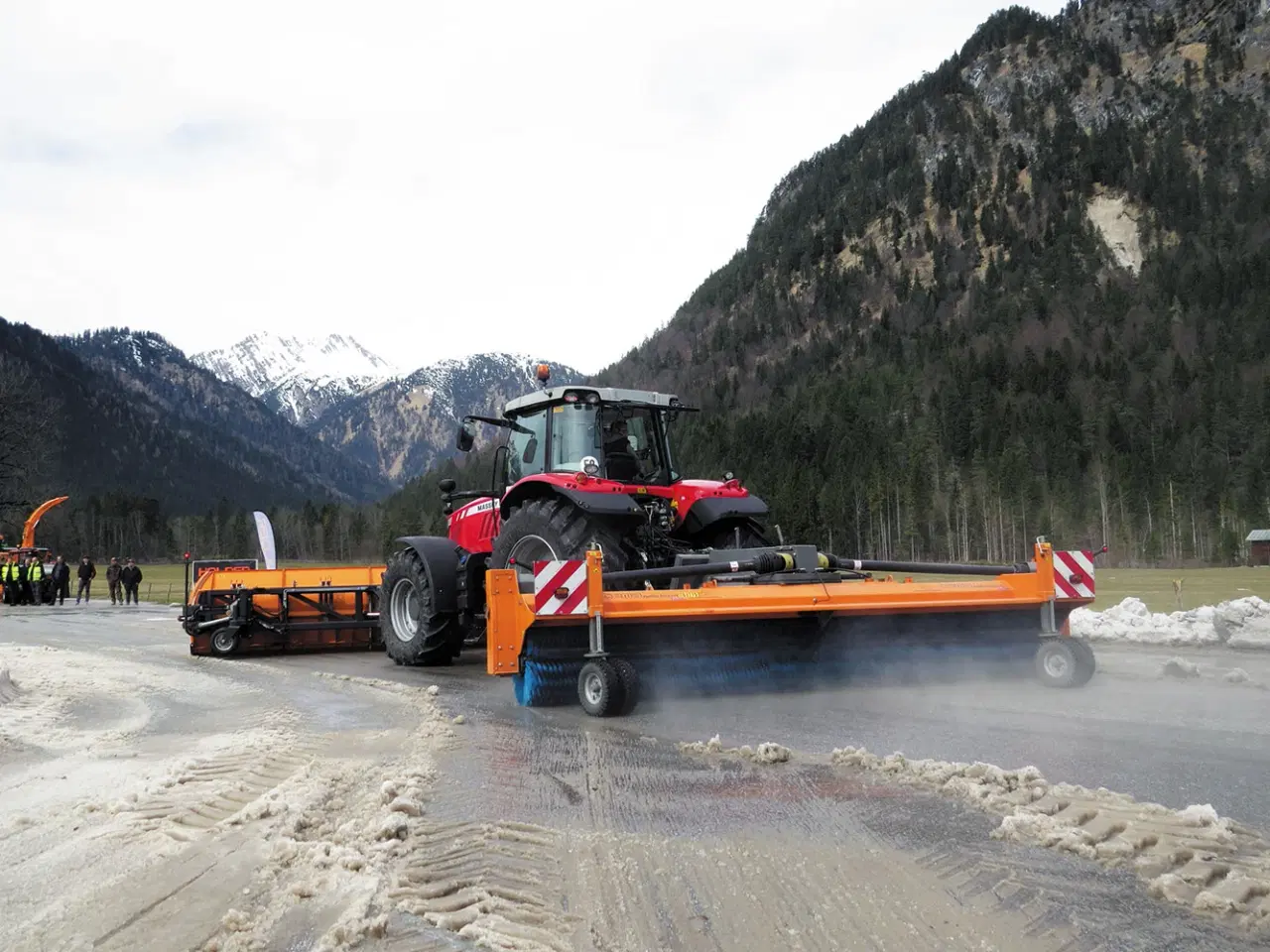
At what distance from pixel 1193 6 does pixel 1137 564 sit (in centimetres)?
14633

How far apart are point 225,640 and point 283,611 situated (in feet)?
2.22

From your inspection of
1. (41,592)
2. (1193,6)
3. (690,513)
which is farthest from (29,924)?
(1193,6)

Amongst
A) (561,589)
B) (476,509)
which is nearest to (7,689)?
(476,509)

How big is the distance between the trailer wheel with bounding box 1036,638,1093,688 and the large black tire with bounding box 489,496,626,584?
304 cm

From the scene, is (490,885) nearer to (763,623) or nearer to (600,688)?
(600,688)

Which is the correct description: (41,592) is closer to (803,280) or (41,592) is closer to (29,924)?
(29,924)

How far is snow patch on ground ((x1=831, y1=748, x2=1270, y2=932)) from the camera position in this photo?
3.11m

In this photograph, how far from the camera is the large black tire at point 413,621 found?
9609 mm

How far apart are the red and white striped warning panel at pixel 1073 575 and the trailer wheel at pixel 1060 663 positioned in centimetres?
36

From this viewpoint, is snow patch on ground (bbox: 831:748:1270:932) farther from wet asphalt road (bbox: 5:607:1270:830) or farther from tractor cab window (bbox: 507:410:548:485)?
tractor cab window (bbox: 507:410:548:485)

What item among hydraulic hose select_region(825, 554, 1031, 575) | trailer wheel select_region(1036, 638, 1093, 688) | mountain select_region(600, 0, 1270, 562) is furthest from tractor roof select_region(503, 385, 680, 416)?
mountain select_region(600, 0, 1270, 562)

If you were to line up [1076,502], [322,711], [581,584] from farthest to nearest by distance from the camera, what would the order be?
[1076,502] < [322,711] < [581,584]

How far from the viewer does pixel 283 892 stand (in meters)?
3.25

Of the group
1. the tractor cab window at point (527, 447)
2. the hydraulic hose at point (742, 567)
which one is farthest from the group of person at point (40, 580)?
the hydraulic hose at point (742, 567)
